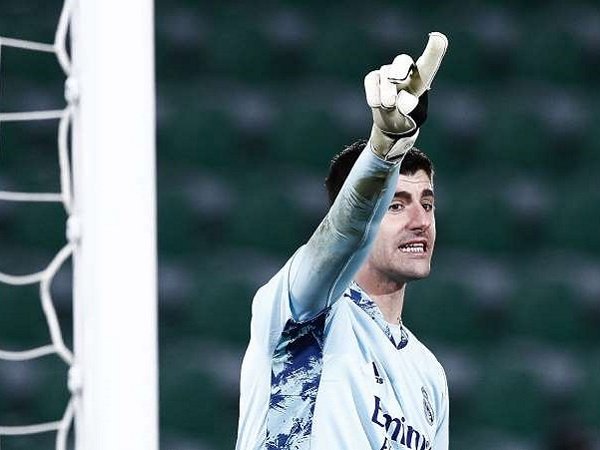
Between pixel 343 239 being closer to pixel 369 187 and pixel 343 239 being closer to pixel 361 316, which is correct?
pixel 369 187

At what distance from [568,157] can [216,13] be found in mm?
1695

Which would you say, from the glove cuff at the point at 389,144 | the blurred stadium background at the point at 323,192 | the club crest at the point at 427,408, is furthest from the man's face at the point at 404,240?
the blurred stadium background at the point at 323,192

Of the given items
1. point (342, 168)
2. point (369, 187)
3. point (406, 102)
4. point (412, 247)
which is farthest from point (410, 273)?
point (406, 102)

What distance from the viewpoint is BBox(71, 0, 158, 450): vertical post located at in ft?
5.97

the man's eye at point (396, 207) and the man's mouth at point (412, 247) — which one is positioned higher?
the man's eye at point (396, 207)

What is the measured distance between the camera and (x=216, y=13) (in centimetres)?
604

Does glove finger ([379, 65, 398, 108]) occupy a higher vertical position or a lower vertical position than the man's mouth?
lower

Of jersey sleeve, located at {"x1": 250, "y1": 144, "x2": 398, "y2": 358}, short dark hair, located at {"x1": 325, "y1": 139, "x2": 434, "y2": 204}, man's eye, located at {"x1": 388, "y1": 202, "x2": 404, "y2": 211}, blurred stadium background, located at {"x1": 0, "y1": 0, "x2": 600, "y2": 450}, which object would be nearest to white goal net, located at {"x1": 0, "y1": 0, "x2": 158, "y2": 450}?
jersey sleeve, located at {"x1": 250, "y1": 144, "x2": 398, "y2": 358}

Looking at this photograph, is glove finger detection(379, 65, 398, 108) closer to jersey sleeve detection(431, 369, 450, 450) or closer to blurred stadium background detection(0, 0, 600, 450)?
jersey sleeve detection(431, 369, 450, 450)

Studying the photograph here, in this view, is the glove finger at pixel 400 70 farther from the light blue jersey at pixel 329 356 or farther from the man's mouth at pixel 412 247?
the man's mouth at pixel 412 247

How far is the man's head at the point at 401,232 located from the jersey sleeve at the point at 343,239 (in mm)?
214

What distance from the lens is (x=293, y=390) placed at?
1.92 m

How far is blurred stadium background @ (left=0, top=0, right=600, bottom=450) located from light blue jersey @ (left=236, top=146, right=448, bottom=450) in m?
2.63

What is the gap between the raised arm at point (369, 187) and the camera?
1688 millimetres
